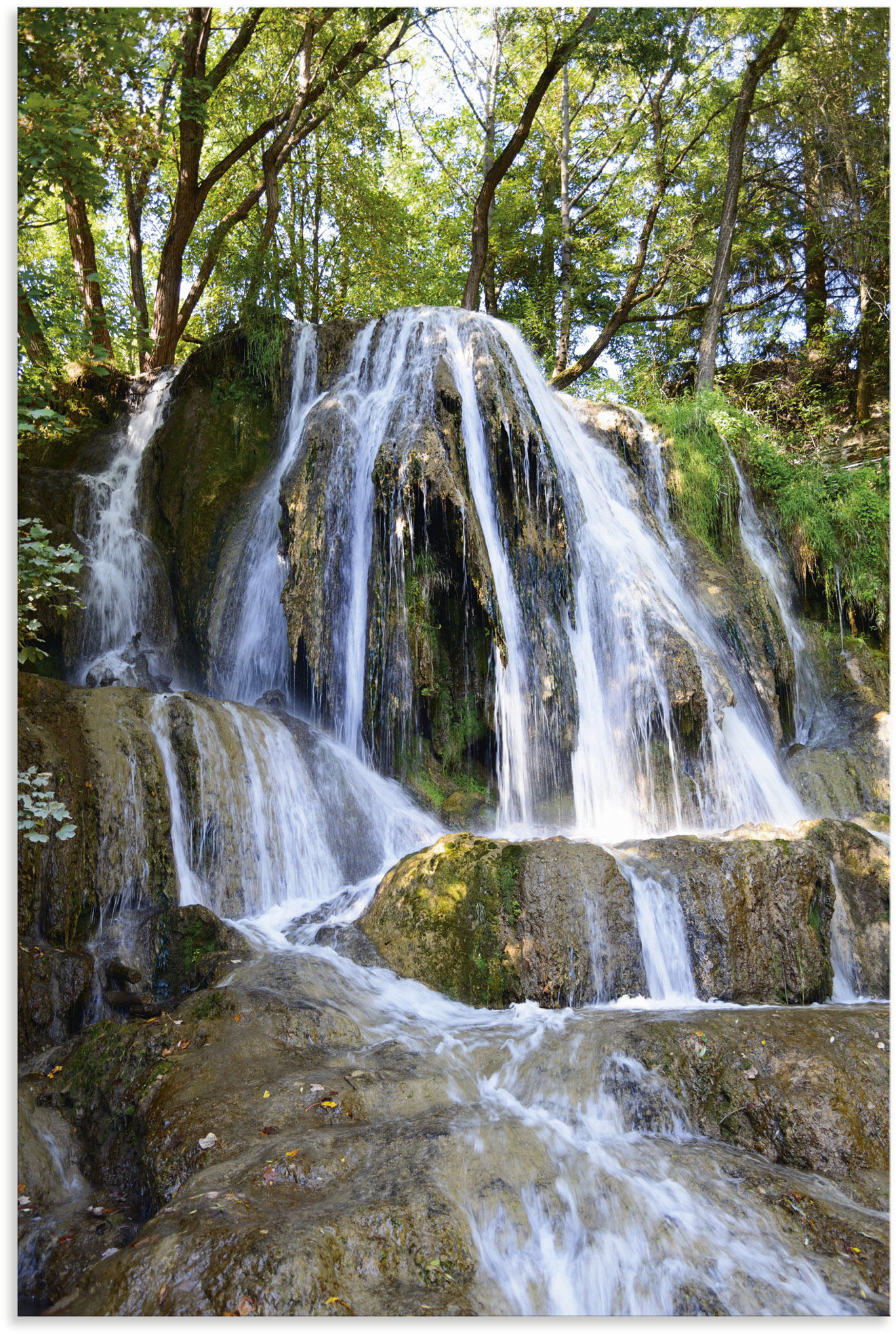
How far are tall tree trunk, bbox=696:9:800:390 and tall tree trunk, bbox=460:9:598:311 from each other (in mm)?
2653

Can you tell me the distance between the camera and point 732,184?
498 inches

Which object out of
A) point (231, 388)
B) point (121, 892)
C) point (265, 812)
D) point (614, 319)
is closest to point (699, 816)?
point (265, 812)

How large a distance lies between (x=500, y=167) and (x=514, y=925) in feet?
42.8

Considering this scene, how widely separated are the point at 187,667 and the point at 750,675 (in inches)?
276

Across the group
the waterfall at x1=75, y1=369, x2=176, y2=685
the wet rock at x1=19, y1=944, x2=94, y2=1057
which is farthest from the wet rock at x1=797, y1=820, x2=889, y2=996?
the waterfall at x1=75, y1=369, x2=176, y2=685

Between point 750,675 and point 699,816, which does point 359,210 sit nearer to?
point 750,675

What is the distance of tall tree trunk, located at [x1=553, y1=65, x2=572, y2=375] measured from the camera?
1577 centimetres

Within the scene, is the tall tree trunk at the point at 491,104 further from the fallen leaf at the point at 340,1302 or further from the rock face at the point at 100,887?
the fallen leaf at the point at 340,1302

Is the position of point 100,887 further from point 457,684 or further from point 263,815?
point 457,684

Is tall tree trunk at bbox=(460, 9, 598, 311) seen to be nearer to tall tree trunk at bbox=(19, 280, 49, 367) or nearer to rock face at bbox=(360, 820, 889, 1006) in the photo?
tall tree trunk at bbox=(19, 280, 49, 367)

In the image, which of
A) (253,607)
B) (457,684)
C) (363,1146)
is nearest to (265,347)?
(253,607)

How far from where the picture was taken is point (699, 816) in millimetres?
8133

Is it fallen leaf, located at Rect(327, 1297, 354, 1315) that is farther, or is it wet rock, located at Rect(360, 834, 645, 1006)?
wet rock, located at Rect(360, 834, 645, 1006)

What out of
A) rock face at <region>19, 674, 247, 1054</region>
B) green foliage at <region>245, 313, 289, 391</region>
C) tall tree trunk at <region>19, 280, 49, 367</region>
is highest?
green foliage at <region>245, 313, 289, 391</region>
